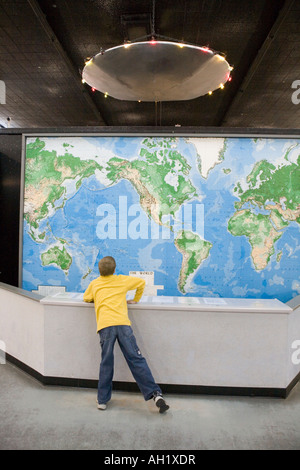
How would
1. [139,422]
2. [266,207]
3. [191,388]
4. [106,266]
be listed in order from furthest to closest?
[266,207] → [191,388] → [106,266] → [139,422]

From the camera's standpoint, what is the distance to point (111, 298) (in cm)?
300

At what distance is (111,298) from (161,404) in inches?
39.3

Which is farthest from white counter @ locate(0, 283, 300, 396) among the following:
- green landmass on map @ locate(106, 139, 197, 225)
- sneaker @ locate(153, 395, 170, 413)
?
green landmass on map @ locate(106, 139, 197, 225)

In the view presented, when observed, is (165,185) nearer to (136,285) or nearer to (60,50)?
(136,285)

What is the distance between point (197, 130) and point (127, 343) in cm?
293

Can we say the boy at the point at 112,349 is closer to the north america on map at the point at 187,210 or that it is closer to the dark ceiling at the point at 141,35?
the north america on map at the point at 187,210

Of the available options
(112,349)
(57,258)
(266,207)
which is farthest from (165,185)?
(112,349)

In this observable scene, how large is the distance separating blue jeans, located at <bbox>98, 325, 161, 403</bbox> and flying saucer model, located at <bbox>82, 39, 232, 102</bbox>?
2.60 m

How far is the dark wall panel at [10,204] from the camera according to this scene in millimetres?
4688

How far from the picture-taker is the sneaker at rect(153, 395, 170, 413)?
2.82 m

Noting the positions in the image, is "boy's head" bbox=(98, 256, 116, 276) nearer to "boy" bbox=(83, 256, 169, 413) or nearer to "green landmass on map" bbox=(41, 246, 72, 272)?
"boy" bbox=(83, 256, 169, 413)

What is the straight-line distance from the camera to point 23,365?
3705 mm
